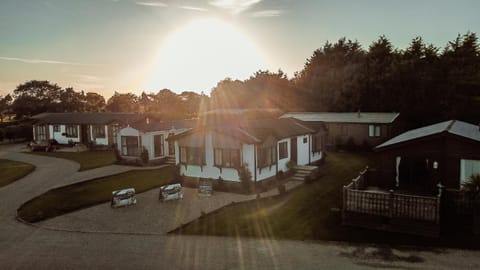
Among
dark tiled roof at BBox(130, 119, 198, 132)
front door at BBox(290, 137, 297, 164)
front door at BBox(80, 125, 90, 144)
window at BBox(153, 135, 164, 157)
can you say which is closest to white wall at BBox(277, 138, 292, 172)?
front door at BBox(290, 137, 297, 164)

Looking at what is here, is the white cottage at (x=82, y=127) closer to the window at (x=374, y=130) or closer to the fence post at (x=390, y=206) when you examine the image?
the window at (x=374, y=130)

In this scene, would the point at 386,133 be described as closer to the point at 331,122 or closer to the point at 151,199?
the point at 331,122

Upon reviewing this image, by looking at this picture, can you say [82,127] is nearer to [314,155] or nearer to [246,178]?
[314,155]

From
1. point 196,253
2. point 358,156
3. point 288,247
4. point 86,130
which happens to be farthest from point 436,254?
point 86,130

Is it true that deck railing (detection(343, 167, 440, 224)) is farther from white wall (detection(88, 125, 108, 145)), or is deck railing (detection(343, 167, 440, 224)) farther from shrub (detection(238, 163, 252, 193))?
white wall (detection(88, 125, 108, 145))

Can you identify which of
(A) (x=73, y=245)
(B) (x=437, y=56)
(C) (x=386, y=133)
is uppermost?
(B) (x=437, y=56)

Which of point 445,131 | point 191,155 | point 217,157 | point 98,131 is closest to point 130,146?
point 191,155

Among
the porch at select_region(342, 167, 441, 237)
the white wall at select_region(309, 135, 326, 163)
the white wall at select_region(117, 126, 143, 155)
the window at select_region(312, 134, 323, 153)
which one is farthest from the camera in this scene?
the white wall at select_region(117, 126, 143, 155)
